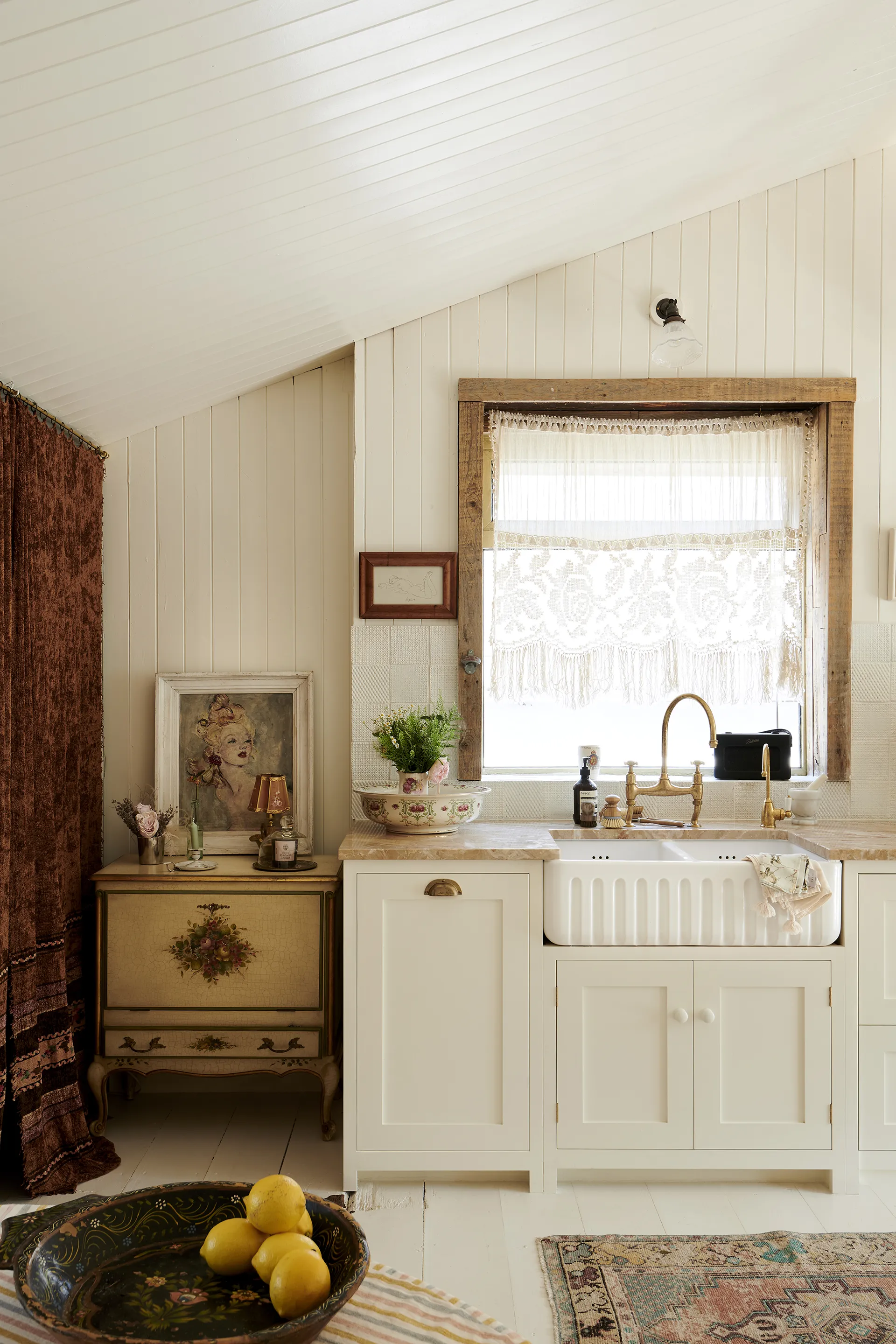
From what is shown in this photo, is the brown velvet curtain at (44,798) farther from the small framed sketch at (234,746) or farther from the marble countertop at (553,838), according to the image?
the marble countertop at (553,838)

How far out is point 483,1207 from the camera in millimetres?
2729

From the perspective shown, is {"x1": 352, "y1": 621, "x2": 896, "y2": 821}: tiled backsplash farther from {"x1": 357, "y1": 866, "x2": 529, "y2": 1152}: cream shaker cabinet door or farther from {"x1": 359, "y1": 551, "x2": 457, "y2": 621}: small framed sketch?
{"x1": 357, "y1": 866, "x2": 529, "y2": 1152}: cream shaker cabinet door

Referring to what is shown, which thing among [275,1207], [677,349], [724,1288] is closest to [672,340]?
[677,349]

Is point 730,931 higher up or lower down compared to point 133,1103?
higher up

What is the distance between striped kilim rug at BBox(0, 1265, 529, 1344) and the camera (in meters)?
1.06

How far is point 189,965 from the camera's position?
10.2ft

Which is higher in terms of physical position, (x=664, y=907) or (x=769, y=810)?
(x=769, y=810)

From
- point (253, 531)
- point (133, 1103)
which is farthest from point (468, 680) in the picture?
point (133, 1103)

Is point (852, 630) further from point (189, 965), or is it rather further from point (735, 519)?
point (189, 965)

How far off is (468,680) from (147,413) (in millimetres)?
1420

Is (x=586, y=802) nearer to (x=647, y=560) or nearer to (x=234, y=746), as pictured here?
(x=647, y=560)

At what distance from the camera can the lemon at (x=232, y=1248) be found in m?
1.16

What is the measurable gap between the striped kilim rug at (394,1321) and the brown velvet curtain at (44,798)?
5.50 feet

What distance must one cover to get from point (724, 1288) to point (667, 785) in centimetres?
146
